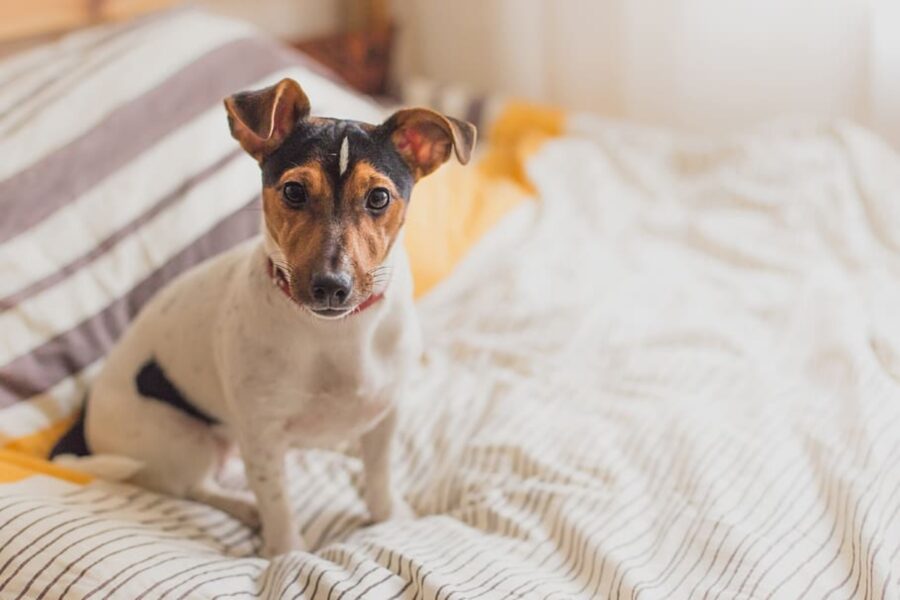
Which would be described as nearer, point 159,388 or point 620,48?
point 159,388

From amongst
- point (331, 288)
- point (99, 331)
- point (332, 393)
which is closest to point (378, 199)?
point (331, 288)

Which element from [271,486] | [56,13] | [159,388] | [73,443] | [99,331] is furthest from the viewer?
[56,13]

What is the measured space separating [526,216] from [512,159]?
0.30 m

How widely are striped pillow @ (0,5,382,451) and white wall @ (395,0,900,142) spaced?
85 centimetres

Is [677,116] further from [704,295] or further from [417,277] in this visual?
[417,277]

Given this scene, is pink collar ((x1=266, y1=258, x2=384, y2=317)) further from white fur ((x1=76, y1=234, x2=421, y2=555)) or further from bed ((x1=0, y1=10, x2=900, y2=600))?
bed ((x1=0, y1=10, x2=900, y2=600))

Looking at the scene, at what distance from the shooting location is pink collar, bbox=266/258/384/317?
1.23 metres

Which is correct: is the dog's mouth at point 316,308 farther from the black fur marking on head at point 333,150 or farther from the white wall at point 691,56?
the white wall at point 691,56

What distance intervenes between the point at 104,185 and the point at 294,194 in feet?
2.54

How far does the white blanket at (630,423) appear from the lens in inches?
48.3

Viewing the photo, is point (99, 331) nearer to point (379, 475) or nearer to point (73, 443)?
point (73, 443)

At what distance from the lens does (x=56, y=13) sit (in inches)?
92.2

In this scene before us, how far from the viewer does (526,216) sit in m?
2.23

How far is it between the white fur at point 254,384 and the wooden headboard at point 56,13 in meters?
1.10
